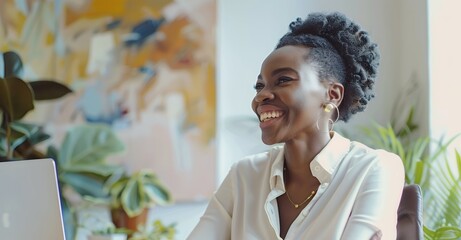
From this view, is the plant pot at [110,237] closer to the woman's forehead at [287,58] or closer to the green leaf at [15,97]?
the green leaf at [15,97]

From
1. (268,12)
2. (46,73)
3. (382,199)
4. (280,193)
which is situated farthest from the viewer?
(268,12)

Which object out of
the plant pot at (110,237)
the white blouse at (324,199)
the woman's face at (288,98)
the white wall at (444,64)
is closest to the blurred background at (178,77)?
the white wall at (444,64)

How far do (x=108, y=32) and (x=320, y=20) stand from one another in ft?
4.15

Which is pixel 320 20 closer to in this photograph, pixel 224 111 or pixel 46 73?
pixel 224 111

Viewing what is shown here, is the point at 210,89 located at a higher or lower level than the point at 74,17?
lower

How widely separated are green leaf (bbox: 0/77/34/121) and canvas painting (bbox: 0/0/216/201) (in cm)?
52

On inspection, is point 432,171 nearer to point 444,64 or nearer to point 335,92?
point 444,64

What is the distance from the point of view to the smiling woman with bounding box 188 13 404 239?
4.13 feet

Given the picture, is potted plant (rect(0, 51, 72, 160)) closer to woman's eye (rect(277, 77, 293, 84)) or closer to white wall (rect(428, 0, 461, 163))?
woman's eye (rect(277, 77, 293, 84))

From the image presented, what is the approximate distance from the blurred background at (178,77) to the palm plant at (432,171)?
0.01m

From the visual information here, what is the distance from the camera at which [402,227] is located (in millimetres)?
1298

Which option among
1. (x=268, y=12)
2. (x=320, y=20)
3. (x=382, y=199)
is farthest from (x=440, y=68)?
(x=382, y=199)

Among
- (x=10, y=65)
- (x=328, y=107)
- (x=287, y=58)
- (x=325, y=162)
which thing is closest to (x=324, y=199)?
(x=325, y=162)

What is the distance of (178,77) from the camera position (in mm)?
2508
